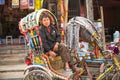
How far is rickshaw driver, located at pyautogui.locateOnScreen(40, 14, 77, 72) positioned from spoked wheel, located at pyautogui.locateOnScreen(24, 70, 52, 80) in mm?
510

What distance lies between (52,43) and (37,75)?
83 centimetres

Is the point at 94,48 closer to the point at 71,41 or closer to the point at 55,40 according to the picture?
the point at 71,41

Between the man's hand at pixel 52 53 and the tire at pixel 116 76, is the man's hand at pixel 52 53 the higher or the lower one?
the higher one

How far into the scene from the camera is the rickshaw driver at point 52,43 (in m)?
7.53

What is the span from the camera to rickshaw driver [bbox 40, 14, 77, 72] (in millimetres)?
7527

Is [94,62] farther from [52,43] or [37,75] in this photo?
[37,75]

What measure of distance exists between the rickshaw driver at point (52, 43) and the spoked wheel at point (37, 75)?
0.51 meters

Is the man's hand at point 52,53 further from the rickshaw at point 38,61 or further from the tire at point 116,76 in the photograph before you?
the tire at point 116,76

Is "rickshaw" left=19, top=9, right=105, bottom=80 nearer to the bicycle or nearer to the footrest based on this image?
the bicycle

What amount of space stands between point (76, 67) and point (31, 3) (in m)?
8.98

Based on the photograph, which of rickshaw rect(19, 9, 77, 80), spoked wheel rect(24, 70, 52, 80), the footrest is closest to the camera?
spoked wheel rect(24, 70, 52, 80)

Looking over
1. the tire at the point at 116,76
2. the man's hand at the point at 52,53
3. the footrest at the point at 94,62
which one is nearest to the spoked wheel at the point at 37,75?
the man's hand at the point at 52,53

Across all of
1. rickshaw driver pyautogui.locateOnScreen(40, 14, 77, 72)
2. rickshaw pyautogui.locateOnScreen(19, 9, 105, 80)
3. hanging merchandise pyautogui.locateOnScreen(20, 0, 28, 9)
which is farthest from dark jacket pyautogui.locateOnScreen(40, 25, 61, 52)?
hanging merchandise pyautogui.locateOnScreen(20, 0, 28, 9)

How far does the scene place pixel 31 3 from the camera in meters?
16.5
